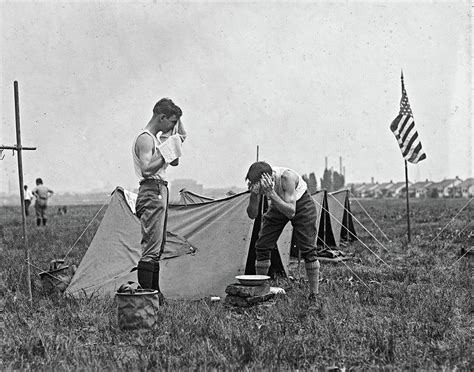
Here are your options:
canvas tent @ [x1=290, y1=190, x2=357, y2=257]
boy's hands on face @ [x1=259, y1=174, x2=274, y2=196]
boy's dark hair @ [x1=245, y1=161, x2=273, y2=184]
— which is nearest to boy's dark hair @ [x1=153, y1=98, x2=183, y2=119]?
boy's dark hair @ [x1=245, y1=161, x2=273, y2=184]

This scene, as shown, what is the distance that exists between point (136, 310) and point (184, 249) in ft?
6.77

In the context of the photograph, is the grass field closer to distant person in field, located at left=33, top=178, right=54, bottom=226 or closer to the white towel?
the white towel

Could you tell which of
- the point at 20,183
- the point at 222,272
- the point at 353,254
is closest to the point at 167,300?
the point at 222,272

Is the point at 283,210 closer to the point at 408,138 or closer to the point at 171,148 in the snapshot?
the point at 171,148

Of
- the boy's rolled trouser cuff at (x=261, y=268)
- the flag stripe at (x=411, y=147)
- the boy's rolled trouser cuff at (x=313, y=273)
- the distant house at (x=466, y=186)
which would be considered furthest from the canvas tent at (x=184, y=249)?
the distant house at (x=466, y=186)

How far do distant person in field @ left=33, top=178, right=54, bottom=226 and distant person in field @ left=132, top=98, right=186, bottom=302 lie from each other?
450 inches

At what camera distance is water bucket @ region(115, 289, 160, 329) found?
13.3 feet

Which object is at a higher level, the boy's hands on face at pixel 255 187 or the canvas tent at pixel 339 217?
the boy's hands on face at pixel 255 187

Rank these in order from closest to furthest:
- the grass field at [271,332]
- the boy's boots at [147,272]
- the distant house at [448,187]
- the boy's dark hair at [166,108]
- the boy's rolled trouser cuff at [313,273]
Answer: the grass field at [271,332], the boy's boots at [147,272], the boy's dark hair at [166,108], the boy's rolled trouser cuff at [313,273], the distant house at [448,187]

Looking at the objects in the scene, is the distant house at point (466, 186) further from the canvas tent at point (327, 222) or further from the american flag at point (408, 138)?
the canvas tent at point (327, 222)

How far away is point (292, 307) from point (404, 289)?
1.53m

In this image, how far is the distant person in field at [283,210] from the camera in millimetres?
4980

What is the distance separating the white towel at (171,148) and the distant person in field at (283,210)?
76cm

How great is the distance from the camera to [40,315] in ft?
15.4
